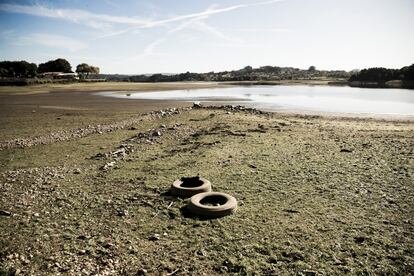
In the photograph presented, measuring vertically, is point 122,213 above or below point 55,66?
below

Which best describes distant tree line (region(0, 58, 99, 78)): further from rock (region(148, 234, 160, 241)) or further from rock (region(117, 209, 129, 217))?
rock (region(148, 234, 160, 241))

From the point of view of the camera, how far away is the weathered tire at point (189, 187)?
401 inches

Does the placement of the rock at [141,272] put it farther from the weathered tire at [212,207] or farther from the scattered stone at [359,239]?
the scattered stone at [359,239]

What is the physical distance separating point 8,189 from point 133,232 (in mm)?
5992

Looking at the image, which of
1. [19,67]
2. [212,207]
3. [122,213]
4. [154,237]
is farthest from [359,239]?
[19,67]

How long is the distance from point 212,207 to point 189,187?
2.02 metres

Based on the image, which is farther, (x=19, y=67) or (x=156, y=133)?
(x=19, y=67)

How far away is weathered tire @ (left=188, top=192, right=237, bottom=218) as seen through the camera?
8.73m

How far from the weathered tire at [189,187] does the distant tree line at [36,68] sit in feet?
426

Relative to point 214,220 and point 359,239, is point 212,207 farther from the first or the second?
point 359,239

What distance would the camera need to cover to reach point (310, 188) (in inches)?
426

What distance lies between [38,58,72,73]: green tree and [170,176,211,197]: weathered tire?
149313mm

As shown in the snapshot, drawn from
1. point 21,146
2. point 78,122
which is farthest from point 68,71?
point 21,146

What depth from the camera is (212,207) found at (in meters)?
8.81
